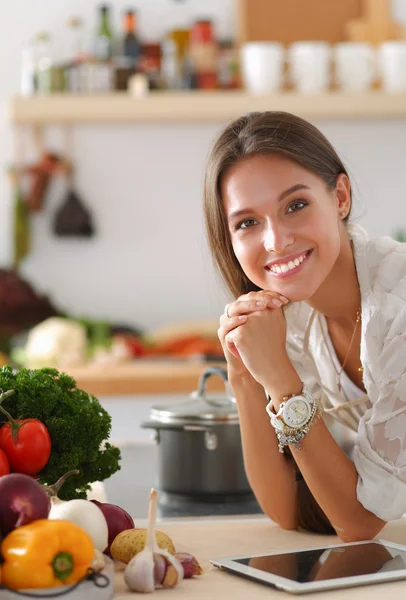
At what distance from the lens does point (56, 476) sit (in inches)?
51.3

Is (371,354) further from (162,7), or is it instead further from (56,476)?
(162,7)

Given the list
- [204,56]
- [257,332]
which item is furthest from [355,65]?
[257,332]

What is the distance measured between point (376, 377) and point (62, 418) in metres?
0.52

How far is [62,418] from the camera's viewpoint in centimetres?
131

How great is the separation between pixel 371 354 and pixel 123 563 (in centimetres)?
56

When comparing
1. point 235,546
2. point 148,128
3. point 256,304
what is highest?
point 148,128

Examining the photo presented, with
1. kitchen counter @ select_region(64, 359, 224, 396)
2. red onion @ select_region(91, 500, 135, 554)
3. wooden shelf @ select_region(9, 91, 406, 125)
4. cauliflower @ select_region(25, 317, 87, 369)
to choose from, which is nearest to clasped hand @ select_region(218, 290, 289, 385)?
red onion @ select_region(91, 500, 135, 554)

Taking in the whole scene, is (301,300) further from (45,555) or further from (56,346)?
(56,346)

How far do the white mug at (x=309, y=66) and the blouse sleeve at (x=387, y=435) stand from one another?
269 cm

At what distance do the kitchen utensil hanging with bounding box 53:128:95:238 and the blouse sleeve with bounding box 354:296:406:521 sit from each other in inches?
113

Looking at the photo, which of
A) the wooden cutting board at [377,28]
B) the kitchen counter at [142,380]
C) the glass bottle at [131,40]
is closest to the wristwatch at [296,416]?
the kitchen counter at [142,380]

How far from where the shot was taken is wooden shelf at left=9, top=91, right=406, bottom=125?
13.3 ft

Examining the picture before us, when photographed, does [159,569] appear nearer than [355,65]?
Yes

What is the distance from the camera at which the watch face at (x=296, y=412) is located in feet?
4.76
